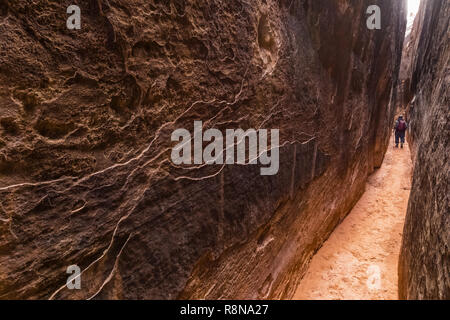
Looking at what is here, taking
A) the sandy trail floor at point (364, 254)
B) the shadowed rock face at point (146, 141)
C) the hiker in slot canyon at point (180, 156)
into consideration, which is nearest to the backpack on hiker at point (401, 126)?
the sandy trail floor at point (364, 254)

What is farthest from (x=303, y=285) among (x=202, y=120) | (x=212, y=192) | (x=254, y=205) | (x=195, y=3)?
(x=195, y=3)

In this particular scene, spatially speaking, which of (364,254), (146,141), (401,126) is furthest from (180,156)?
(401,126)

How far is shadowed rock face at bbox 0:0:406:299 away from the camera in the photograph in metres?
1.23

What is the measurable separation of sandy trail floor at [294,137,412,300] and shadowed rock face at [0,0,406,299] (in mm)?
966

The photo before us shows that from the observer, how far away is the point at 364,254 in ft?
14.3

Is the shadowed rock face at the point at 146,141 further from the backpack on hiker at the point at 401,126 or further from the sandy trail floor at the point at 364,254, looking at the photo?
the backpack on hiker at the point at 401,126

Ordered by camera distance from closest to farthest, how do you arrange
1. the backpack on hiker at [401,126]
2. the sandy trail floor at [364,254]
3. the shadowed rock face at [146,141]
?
the shadowed rock face at [146,141] → the sandy trail floor at [364,254] → the backpack on hiker at [401,126]

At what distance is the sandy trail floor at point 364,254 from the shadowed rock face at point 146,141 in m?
0.97

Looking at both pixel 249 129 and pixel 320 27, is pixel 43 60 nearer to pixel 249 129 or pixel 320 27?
pixel 249 129

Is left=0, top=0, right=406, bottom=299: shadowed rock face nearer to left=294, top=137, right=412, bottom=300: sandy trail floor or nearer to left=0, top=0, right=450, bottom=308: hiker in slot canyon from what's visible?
left=0, top=0, right=450, bottom=308: hiker in slot canyon

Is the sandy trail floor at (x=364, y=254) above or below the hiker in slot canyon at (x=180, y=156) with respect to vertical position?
below

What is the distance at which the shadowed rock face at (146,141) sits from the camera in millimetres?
1233

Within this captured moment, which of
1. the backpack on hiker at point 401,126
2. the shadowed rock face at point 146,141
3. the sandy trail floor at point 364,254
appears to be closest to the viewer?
the shadowed rock face at point 146,141

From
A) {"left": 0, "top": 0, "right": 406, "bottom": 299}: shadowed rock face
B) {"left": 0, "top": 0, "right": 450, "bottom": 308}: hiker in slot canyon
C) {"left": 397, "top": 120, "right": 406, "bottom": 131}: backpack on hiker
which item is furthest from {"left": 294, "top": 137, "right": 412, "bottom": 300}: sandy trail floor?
{"left": 397, "top": 120, "right": 406, "bottom": 131}: backpack on hiker
